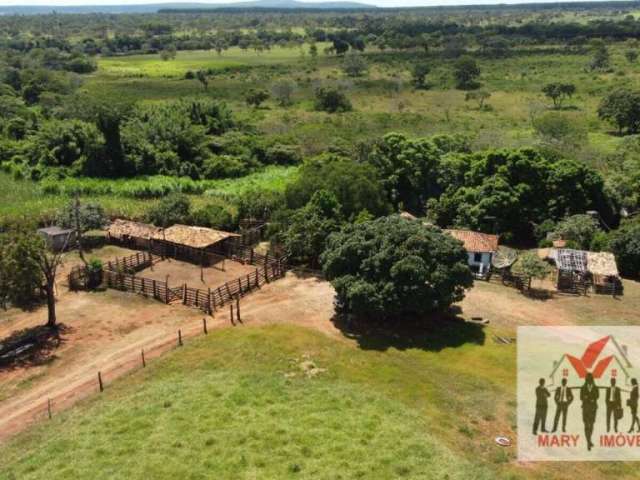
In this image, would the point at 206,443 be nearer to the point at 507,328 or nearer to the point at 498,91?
the point at 507,328

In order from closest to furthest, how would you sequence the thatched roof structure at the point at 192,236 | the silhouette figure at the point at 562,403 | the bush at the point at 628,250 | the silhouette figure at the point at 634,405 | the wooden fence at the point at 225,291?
the silhouette figure at the point at 634,405 < the silhouette figure at the point at 562,403 < the wooden fence at the point at 225,291 < the bush at the point at 628,250 < the thatched roof structure at the point at 192,236

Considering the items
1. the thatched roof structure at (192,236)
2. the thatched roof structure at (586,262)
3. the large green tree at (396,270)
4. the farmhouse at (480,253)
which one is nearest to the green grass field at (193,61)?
the thatched roof structure at (192,236)

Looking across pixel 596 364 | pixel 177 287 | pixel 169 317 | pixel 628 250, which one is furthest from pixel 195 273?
pixel 628 250

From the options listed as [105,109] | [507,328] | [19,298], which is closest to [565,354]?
[507,328]

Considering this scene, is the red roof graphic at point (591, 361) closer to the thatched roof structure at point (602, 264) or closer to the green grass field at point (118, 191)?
the thatched roof structure at point (602, 264)

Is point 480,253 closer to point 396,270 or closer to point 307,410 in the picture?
point 396,270

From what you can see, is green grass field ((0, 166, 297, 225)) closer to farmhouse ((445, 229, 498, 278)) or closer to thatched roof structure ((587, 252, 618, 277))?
farmhouse ((445, 229, 498, 278))
